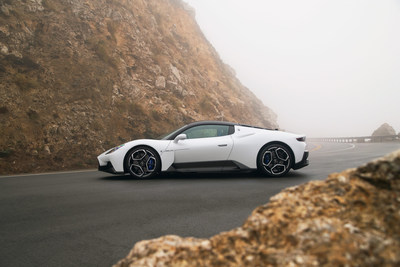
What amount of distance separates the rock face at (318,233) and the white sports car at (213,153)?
4701 millimetres

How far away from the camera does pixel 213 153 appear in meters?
6.00

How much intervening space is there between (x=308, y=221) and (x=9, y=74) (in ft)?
51.4

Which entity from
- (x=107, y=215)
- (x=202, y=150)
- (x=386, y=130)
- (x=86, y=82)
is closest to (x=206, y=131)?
(x=202, y=150)

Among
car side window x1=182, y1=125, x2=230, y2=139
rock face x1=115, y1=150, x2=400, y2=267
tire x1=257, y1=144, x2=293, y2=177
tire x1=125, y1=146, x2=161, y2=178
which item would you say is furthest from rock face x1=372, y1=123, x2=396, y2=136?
rock face x1=115, y1=150, x2=400, y2=267

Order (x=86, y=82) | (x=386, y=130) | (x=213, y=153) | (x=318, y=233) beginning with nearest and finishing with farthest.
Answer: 1. (x=318, y=233)
2. (x=213, y=153)
3. (x=86, y=82)
4. (x=386, y=130)

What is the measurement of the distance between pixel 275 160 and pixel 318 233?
5300 millimetres

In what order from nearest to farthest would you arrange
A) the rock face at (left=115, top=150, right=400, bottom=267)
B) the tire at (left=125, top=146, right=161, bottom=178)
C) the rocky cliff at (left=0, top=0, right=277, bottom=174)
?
1. the rock face at (left=115, top=150, right=400, bottom=267)
2. the tire at (left=125, top=146, right=161, bottom=178)
3. the rocky cliff at (left=0, top=0, right=277, bottom=174)

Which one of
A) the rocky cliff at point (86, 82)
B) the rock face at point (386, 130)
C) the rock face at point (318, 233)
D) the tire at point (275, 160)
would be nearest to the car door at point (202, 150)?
the tire at point (275, 160)

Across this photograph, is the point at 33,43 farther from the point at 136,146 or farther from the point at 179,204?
the point at 179,204

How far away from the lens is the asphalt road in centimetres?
233

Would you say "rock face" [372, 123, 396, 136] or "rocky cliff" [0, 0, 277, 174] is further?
"rock face" [372, 123, 396, 136]

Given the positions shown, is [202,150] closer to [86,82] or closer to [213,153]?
[213,153]

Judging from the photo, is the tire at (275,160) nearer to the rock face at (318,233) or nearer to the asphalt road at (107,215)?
the asphalt road at (107,215)

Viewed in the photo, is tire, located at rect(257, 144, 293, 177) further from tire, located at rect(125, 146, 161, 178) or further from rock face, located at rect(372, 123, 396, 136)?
rock face, located at rect(372, 123, 396, 136)
